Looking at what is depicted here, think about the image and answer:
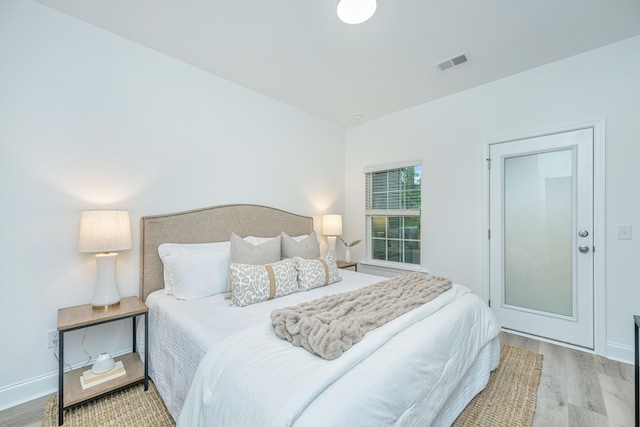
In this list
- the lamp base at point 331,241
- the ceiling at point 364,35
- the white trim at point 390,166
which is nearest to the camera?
the ceiling at point 364,35

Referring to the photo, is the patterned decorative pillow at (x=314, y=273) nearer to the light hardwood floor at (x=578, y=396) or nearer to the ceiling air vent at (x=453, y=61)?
the light hardwood floor at (x=578, y=396)

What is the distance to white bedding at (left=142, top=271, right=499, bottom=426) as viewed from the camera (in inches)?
37.4

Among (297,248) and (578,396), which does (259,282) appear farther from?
(578,396)

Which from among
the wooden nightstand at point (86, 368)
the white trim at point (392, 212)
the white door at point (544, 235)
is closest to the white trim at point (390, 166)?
the white trim at point (392, 212)

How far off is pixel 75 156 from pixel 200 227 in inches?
40.1

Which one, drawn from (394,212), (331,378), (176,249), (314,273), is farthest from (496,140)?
(176,249)

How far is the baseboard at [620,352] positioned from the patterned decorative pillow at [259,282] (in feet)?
8.80

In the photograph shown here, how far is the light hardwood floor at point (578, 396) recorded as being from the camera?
5.32 feet

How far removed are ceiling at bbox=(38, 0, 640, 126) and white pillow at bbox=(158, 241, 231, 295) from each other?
166cm

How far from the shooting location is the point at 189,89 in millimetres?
2549

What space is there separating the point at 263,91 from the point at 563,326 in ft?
12.5

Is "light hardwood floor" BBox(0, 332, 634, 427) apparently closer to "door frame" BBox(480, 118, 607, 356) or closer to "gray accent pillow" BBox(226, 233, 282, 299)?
"door frame" BBox(480, 118, 607, 356)

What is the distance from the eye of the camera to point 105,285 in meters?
1.90

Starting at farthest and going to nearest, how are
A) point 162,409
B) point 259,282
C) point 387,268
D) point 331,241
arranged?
point 331,241 → point 387,268 → point 259,282 → point 162,409
